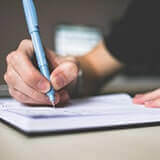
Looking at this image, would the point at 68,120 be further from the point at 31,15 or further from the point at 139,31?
the point at 139,31

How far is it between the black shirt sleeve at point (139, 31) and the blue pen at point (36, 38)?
537 millimetres

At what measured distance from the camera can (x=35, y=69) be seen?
38cm

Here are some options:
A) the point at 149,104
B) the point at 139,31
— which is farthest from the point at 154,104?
the point at 139,31

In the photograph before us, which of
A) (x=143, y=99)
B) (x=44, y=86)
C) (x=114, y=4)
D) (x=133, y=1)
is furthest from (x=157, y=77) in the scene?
(x=44, y=86)

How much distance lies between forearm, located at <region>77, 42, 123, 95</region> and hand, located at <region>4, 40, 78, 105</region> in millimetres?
333

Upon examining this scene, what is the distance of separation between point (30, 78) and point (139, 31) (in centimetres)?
66

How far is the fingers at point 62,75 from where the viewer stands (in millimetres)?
375

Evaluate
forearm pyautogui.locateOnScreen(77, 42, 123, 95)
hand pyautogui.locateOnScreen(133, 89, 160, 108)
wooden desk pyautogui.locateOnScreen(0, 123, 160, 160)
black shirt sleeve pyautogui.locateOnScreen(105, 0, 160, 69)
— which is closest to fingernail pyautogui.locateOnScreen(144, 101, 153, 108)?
hand pyautogui.locateOnScreen(133, 89, 160, 108)

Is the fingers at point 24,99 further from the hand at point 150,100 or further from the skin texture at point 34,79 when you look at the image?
the hand at point 150,100

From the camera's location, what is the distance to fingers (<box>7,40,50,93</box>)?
1.20ft

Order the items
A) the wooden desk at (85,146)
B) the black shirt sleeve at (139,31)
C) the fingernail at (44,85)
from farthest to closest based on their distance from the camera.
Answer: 1. the black shirt sleeve at (139,31)
2. the fingernail at (44,85)
3. the wooden desk at (85,146)

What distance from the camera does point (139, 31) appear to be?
3.07 ft

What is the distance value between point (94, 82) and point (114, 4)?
234cm

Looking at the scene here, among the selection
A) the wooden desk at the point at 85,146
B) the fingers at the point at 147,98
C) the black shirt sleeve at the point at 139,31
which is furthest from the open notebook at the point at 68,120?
the black shirt sleeve at the point at 139,31
